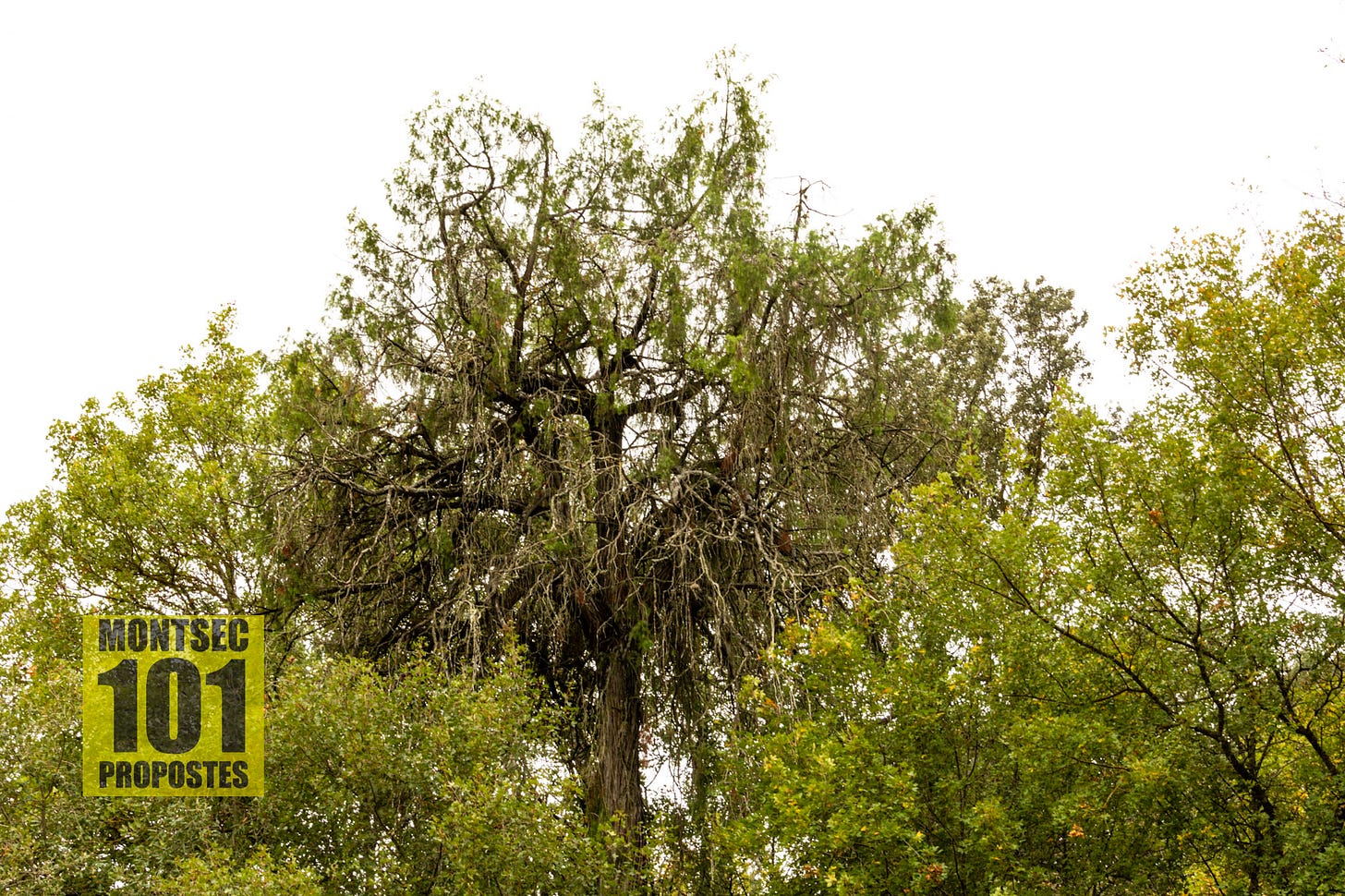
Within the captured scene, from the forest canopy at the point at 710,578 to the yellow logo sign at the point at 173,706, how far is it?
29cm

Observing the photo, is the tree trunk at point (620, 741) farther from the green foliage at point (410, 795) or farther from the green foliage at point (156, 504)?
the green foliage at point (156, 504)

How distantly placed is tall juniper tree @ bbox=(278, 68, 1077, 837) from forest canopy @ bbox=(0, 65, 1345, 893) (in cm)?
5

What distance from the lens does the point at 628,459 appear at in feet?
39.0

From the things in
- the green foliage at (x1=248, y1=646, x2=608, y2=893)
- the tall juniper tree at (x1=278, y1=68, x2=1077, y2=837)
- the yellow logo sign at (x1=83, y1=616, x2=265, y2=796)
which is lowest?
the green foliage at (x1=248, y1=646, x2=608, y2=893)

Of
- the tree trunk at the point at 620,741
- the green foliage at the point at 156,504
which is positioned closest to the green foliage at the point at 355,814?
the tree trunk at the point at 620,741

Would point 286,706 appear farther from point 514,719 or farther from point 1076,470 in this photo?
point 1076,470

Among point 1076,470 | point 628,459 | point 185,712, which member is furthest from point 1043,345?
point 185,712

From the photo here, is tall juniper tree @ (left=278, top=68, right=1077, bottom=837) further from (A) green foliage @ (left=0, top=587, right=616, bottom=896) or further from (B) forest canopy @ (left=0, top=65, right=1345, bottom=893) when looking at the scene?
(A) green foliage @ (left=0, top=587, right=616, bottom=896)

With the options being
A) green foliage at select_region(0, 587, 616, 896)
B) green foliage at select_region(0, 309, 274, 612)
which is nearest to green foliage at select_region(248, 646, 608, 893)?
green foliage at select_region(0, 587, 616, 896)

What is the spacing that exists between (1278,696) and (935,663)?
2.13 metres

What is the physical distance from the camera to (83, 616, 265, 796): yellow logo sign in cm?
1002

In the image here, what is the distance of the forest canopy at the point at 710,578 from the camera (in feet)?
25.1

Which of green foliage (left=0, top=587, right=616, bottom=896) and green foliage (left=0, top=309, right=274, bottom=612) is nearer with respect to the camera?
green foliage (left=0, top=587, right=616, bottom=896)

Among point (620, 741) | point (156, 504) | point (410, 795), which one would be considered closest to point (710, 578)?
point (620, 741)
